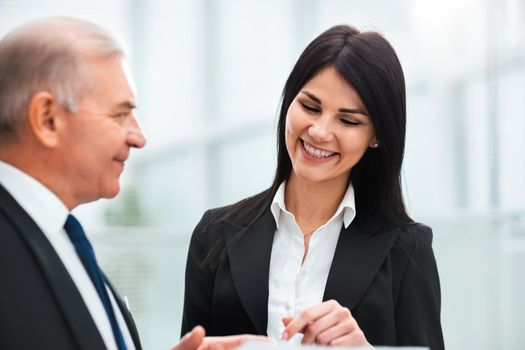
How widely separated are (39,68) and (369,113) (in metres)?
0.97

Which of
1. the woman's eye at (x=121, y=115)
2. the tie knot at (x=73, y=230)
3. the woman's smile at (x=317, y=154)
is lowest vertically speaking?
the tie knot at (x=73, y=230)

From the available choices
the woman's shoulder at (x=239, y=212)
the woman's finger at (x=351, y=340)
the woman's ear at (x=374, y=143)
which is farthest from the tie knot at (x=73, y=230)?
the woman's ear at (x=374, y=143)

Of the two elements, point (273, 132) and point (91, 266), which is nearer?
point (91, 266)

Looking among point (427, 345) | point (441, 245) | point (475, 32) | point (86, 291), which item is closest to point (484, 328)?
point (441, 245)

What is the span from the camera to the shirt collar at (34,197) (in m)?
1.38

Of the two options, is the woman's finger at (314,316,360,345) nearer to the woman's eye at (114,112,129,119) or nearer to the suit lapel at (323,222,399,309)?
the suit lapel at (323,222,399,309)

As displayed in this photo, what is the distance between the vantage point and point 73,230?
Answer: 151cm

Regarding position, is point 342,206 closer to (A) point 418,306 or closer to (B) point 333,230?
(B) point 333,230

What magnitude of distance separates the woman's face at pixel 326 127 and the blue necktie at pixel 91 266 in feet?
2.48

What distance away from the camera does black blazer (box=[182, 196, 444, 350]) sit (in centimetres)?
210

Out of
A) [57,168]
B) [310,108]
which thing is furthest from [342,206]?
[57,168]

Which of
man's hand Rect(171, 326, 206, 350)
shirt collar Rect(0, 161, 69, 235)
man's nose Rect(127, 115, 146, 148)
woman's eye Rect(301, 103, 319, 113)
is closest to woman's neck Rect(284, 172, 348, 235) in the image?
woman's eye Rect(301, 103, 319, 113)

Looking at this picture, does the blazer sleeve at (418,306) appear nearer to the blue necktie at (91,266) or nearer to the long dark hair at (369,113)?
the long dark hair at (369,113)

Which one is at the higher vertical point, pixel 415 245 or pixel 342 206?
pixel 342 206
